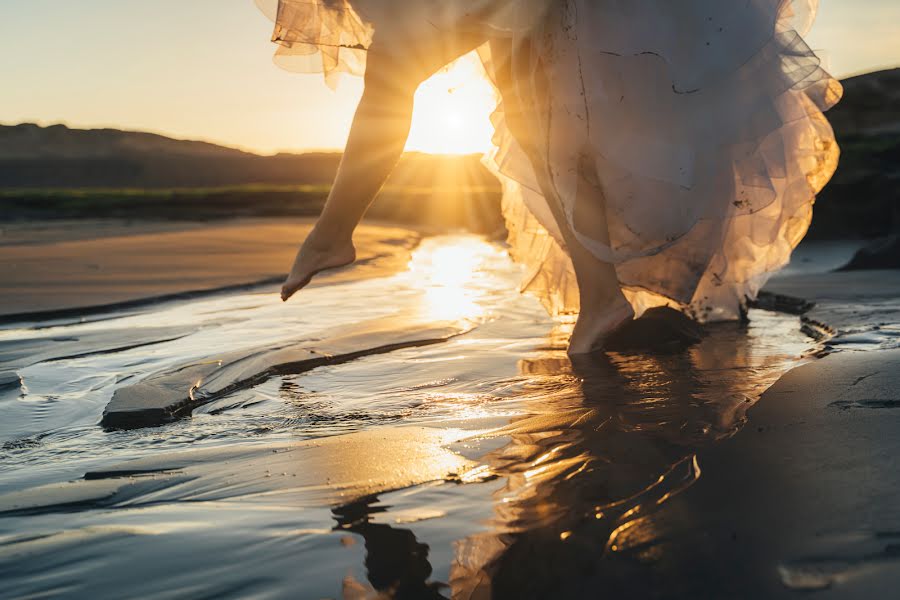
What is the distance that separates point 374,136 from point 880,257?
3.08 meters

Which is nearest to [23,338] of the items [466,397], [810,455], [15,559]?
[466,397]

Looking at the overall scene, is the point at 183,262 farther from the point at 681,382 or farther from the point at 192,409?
the point at 681,382

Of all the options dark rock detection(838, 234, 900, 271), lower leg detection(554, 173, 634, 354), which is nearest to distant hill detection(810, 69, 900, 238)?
dark rock detection(838, 234, 900, 271)

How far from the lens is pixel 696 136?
219 centimetres

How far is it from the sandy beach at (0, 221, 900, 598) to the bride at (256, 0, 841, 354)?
35cm

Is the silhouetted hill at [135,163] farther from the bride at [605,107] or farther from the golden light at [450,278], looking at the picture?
the bride at [605,107]

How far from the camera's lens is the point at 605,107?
214cm

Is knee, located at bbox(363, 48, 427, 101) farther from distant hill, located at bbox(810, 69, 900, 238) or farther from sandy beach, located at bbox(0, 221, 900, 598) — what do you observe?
distant hill, located at bbox(810, 69, 900, 238)

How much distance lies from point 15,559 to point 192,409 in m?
0.79

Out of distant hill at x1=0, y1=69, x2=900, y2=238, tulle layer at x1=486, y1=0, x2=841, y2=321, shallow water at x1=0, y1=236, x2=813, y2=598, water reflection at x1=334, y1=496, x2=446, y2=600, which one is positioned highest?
distant hill at x1=0, y1=69, x2=900, y2=238

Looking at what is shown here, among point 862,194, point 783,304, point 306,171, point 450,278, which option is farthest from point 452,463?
point 306,171

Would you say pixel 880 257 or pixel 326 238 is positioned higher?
pixel 326 238

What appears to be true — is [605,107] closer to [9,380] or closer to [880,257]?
[9,380]

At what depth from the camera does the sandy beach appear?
928mm
